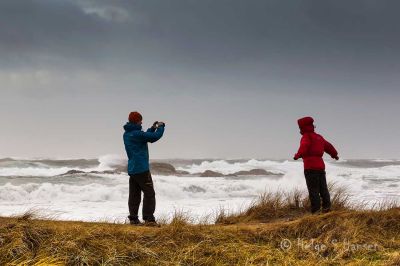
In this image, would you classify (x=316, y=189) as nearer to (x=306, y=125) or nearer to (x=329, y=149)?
(x=329, y=149)

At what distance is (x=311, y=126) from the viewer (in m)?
8.80

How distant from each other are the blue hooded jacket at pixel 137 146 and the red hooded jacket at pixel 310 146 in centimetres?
259

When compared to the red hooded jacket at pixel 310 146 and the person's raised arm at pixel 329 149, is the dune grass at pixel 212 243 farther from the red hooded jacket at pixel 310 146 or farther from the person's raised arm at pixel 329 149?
the person's raised arm at pixel 329 149

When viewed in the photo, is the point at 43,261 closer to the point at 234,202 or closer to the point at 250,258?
the point at 250,258

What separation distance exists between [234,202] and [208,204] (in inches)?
47.2

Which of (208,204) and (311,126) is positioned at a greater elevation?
(311,126)

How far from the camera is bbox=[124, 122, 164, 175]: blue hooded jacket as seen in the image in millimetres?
8078

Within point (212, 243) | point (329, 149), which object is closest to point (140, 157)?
point (212, 243)

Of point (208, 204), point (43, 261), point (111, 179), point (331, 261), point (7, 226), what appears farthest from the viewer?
point (111, 179)

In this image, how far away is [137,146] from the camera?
26.8ft

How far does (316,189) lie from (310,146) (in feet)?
2.56

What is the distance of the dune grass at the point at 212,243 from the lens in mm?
5805

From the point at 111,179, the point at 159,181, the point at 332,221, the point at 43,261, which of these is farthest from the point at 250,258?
the point at 111,179

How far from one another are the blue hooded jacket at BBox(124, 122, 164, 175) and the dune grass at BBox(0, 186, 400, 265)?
1.30 m
